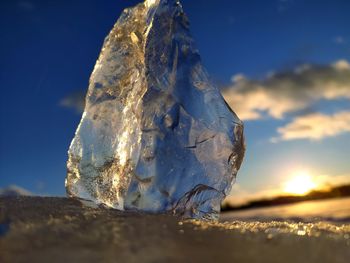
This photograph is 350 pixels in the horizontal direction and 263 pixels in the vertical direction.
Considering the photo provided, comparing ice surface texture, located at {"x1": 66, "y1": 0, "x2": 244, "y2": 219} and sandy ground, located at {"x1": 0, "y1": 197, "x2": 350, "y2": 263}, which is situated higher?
ice surface texture, located at {"x1": 66, "y1": 0, "x2": 244, "y2": 219}

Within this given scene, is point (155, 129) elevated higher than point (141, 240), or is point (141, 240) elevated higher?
point (155, 129)

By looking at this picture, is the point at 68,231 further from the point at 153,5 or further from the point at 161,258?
the point at 153,5

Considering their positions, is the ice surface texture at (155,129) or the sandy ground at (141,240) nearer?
the sandy ground at (141,240)

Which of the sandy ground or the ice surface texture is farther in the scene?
the ice surface texture

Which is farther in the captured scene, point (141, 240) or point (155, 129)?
point (155, 129)
